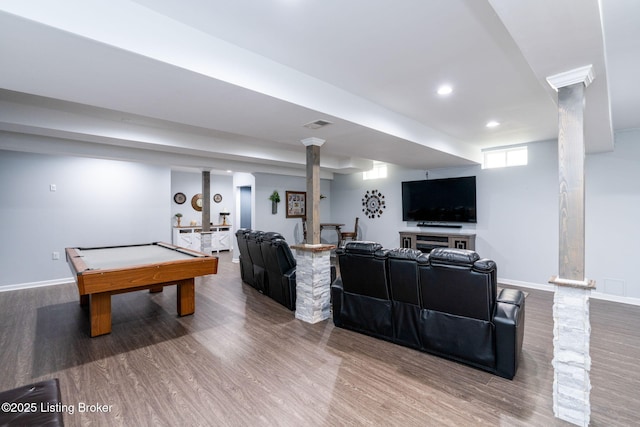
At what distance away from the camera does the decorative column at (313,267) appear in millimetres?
3984

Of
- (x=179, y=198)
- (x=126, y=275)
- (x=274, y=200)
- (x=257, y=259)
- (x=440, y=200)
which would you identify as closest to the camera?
(x=126, y=275)

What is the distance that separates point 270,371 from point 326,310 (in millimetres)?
1483

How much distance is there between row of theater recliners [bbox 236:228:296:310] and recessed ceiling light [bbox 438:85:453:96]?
9.25ft

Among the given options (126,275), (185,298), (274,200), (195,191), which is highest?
(195,191)

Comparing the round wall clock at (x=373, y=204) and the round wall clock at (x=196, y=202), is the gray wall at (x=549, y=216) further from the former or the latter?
the round wall clock at (x=196, y=202)

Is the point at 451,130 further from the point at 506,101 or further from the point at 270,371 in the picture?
the point at 270,371

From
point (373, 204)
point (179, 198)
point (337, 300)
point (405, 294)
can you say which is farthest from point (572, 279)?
point (179, 198)

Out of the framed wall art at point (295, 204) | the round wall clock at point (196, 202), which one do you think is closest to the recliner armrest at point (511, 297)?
the framed wall art at point (295, 204)

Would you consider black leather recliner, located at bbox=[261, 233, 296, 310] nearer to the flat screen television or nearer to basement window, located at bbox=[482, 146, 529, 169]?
the flat screen television

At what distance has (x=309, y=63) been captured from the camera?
2762mm

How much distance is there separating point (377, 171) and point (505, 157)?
10.2ft

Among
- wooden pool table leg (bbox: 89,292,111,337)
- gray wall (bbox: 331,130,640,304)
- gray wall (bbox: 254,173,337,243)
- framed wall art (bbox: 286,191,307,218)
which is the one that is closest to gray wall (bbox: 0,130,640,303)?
gray wall (bbox: 331,130,640,304)

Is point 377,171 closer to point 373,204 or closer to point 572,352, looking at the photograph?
point 373,204

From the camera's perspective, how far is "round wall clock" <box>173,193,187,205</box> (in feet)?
32.2
